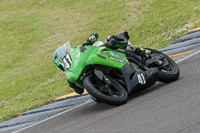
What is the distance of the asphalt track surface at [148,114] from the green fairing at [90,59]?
2.07ft

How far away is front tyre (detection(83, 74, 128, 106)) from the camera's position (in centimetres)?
603

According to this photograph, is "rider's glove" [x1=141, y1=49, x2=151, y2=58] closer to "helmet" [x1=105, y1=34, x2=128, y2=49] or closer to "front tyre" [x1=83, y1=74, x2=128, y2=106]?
"helmet" [x1=105, y1=34, x2=128, y2=49]

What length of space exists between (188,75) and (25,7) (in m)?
29.4

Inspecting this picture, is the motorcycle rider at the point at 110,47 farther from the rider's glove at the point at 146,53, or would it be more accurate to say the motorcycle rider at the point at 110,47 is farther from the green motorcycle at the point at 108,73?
the green motorcycle at the point at 108,73

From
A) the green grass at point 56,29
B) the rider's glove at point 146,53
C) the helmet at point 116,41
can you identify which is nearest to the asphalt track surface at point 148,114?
the rider's glove at point 146,53

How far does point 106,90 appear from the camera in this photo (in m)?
6.19

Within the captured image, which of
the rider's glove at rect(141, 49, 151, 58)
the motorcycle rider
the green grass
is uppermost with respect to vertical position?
the motorcycle rider

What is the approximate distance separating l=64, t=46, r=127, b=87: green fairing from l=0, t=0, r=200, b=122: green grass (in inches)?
124

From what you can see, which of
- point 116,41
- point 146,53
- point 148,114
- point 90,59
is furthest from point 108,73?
point 148,114

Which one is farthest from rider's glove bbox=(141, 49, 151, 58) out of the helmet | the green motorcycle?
the helmet

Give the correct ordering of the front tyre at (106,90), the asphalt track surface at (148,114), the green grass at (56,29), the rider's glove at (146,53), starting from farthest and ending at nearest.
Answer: the green grass at (56,29)
the rider's glove at (146,53)
the front tyre at (106,90)
the asphalt track surface at (148,114)

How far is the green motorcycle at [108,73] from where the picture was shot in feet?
20.7

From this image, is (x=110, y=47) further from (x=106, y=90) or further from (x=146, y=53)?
(x=106, y=90)

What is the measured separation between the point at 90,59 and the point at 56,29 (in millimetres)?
20661
